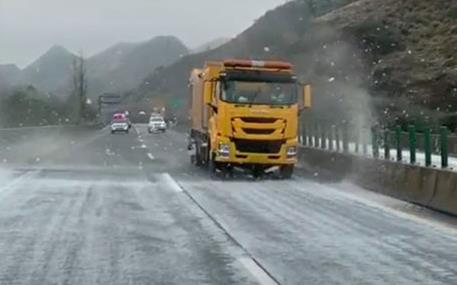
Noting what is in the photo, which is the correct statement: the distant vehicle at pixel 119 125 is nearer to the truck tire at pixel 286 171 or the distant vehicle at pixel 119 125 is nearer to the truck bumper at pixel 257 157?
the truck tire at pixel 286 171

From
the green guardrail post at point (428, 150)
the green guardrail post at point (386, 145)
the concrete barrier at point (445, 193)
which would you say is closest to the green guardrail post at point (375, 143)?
the green guardrail post at point (386, 145)

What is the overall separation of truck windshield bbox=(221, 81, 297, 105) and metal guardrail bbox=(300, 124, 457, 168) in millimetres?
2542

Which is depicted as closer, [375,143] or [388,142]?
[388,142]

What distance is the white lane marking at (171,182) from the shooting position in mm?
23777

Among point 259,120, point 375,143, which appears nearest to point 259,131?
point 259,120

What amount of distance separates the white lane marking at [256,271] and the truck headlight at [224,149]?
16376 mm

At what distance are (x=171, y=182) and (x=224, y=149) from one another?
8.93 feet

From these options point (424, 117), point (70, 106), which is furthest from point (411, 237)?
point (70, 106)

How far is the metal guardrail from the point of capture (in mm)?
21094

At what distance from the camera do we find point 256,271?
438 inches

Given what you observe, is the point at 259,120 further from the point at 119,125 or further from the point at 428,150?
the point at 119,125

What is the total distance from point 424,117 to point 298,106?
79.4 feet

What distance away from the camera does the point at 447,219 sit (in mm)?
17516

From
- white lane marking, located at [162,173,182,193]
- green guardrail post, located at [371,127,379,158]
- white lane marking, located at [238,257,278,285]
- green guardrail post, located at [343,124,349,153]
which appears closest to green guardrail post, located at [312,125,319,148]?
green guardrail post, located at [343,124,349,153]
